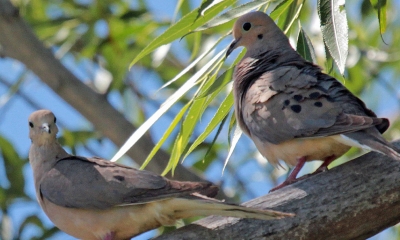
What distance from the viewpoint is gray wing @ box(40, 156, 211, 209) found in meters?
3.29

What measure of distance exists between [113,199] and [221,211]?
0.51m

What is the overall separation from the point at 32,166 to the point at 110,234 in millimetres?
651

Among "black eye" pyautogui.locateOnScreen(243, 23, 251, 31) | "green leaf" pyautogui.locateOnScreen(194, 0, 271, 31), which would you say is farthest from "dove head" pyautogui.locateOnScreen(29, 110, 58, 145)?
"black eye" pyautogui.locateOnScreen(243, 23, 251, 31)

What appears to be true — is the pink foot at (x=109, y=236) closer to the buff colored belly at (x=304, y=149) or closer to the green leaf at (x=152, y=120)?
the green leaf at (x=152, y=120)

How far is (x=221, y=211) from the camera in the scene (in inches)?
121

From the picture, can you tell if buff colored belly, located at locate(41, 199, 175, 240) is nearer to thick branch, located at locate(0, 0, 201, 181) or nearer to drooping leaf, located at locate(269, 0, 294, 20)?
drooping leaf, located at locate(269, 0, 294, 20)

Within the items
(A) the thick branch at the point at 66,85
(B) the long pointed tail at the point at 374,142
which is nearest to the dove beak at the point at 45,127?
(B) the long pointed tail at the point at 374,142

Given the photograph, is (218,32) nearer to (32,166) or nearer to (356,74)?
(356,74)

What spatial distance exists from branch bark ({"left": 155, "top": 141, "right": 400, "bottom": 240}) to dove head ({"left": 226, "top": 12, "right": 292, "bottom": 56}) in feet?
3.40

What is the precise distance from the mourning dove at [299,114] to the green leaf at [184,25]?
0.34 meters

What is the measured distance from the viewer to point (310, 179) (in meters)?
3.35

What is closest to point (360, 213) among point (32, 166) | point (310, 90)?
point (310, 90)

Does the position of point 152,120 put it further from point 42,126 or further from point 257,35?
point 257,35

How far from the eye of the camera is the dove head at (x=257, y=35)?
413cm
